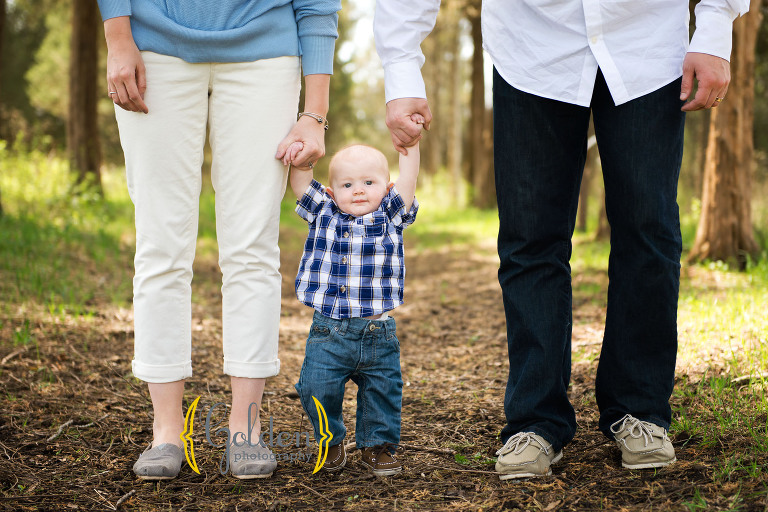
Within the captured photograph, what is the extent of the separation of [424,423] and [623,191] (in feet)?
4.29

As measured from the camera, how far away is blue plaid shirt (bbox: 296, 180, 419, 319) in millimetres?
2377

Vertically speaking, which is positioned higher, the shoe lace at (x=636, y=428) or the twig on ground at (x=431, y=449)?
the shoe lace at (x=636, y=428)

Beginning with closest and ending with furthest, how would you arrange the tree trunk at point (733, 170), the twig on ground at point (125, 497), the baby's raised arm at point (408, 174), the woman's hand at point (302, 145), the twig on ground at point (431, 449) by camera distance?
the twig on ground at point (125, 497) < the woman's hand at point (302, 145) < the baby's raised arm at point (408, 174) < the twig on ground at point (431, 449) < the tree trunk at point (733, 170)

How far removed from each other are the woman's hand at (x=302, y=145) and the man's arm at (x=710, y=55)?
1146mm

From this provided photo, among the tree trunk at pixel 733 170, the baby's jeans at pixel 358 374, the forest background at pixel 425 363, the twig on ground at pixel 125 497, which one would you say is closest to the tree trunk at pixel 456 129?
the forest background at pixel 425 363

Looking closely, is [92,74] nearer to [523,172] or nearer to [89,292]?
[89,292]

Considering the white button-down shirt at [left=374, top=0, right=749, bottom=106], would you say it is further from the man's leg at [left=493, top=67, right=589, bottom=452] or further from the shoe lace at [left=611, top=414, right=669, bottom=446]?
the shoe lace at [left=611, top=414, right=669, bottom=446]

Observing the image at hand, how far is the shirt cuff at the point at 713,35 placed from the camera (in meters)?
2.09

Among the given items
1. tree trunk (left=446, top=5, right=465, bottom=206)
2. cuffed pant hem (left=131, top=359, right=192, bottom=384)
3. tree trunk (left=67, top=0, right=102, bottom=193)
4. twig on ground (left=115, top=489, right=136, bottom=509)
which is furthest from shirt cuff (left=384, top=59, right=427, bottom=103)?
tree trunk (left=446, top=5, right=465, bottom=206)

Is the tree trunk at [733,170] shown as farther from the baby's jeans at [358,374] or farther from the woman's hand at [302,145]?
the woman's hand at [302,145]

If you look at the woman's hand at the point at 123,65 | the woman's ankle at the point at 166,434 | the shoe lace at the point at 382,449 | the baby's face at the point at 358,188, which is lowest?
the shoe lace at the point at 382,449

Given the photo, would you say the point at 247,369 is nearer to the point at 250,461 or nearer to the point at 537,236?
→ the point at 250,461

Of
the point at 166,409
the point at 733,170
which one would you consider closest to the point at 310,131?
the point at 166,409

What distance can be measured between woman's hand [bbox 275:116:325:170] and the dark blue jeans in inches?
23.3
